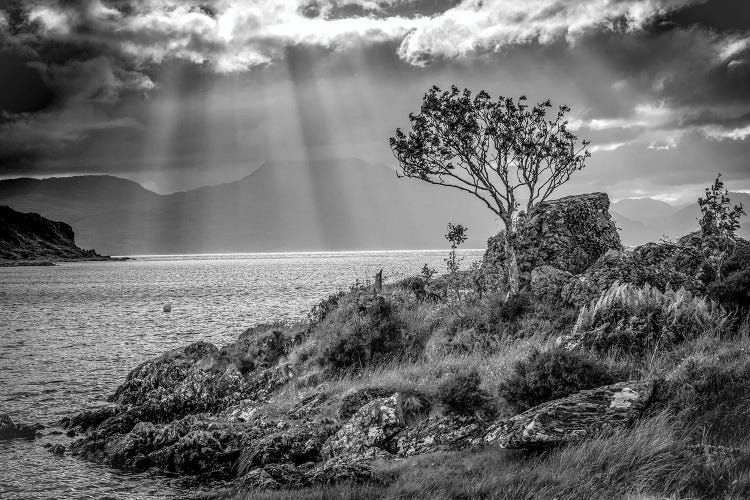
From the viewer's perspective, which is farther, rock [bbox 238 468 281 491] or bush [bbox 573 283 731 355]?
bush [bbox 573 283 731 355]

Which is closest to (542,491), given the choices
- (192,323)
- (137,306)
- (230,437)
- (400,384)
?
(400,384)

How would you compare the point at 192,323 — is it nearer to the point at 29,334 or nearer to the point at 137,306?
the point at 29,334

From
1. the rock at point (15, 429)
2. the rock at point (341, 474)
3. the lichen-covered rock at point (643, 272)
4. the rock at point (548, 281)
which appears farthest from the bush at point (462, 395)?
the rock at point (15, 429)

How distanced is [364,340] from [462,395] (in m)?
8.59

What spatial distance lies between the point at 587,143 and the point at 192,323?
1441 inches

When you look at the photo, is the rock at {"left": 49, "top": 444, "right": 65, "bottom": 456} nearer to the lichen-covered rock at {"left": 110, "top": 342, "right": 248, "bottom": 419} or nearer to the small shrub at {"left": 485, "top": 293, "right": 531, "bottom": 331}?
the lichen-covered rock at {"left": 110, "top": 342, "right": 248, "bottom": 419}

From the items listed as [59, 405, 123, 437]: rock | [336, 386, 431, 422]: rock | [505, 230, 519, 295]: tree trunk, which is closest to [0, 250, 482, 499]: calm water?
[59, 405, 123, 437]: rock

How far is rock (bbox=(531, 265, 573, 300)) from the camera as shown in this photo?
18953 millimetres

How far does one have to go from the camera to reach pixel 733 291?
1490 cm

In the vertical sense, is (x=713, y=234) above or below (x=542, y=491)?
above

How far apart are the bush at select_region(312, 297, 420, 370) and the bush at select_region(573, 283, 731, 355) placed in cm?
733

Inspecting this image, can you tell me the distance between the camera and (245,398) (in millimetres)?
20516

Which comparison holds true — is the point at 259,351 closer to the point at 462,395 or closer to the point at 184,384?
the point at 184,384

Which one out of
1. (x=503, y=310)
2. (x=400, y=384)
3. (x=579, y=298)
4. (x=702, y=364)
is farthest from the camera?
(x=503, y=310)
